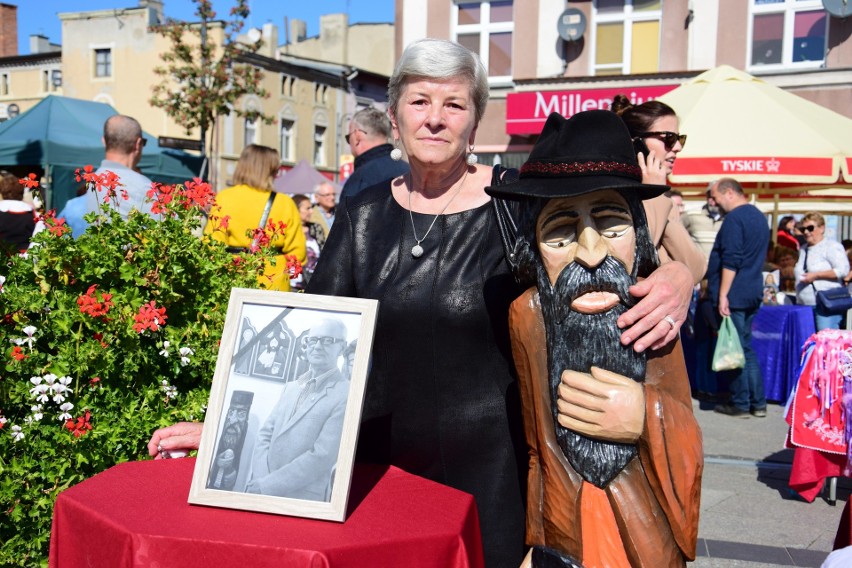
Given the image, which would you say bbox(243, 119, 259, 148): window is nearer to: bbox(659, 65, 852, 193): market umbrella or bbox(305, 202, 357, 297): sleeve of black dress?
bbox(659, 65, 852, 193): market umbrella

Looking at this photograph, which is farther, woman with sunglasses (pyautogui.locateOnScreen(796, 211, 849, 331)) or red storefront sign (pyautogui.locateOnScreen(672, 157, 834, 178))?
woman with sunglasses (pyautogui.locateOnScreen(796, 211, 849, 331))

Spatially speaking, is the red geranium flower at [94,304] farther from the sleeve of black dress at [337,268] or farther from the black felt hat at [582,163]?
the black felt hat at [582,163]

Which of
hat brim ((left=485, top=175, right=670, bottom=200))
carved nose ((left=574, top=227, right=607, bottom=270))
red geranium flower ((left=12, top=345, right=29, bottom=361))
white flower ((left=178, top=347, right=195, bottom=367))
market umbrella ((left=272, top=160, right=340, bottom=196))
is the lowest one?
white flower ((left=178, top=347, right=195, bottom=367))

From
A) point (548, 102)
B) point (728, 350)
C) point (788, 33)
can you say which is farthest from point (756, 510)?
point (788, 33)

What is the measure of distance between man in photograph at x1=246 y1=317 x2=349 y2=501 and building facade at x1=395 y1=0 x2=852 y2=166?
43.4ft

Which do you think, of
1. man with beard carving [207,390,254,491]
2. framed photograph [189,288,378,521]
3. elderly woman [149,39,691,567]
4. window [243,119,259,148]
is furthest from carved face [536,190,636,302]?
window [243,119,259,148]

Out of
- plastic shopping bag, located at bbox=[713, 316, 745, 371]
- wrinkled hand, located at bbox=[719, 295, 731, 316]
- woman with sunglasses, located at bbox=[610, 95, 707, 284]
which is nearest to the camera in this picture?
woman with sunglasses, located at bbox=[610, 95, 707, 284]

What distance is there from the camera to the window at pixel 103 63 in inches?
1422

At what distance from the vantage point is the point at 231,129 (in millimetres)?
33969

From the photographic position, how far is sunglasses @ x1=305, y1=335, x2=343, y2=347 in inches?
68.2

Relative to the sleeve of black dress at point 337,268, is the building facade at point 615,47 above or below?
above

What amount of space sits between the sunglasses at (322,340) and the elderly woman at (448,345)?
464 mm

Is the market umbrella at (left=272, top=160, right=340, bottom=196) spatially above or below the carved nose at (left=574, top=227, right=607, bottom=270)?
above

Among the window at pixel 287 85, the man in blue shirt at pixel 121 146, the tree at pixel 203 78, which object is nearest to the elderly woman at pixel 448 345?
Answer: the man in blue shirt at pixel 121 146
